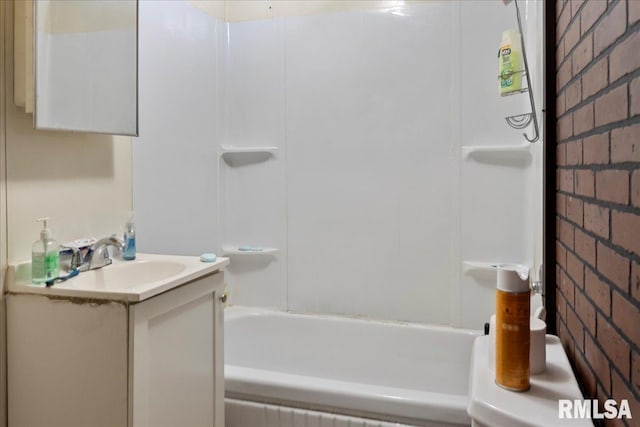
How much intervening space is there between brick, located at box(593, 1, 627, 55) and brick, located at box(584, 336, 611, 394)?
554 mm

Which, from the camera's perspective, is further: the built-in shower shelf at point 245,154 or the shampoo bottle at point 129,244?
the built-in shower shelf at point 245,154

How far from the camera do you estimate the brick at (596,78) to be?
819 mm

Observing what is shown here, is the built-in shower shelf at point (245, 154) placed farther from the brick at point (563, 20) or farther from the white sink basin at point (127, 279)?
the brick at point (563, 20)

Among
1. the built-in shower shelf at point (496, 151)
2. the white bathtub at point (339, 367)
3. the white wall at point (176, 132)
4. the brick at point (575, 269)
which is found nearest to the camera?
the brick at point (575, 269)

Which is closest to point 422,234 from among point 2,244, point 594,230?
point 594,230

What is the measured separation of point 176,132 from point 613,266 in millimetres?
1877

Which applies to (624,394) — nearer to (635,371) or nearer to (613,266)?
(635,371)

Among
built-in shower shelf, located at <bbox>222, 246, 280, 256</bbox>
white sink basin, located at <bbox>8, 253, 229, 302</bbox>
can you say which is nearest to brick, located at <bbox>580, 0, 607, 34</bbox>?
white sink basin, located at <bbox>8, 253, 229, 302</bbox>

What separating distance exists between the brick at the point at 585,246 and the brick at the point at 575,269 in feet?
0.08

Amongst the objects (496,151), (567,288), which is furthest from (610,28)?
(496,151)

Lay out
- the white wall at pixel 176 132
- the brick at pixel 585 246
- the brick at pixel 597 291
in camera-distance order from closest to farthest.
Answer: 1. the brick at pixel 597 291
2. the brick at pixel 585 246
3. the white wall at pixel 176 132

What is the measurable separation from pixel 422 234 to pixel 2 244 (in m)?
1.72

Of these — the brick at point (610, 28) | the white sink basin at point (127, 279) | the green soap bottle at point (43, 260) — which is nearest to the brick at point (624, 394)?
the brick at point (610, 28)

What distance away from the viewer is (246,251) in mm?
2514
